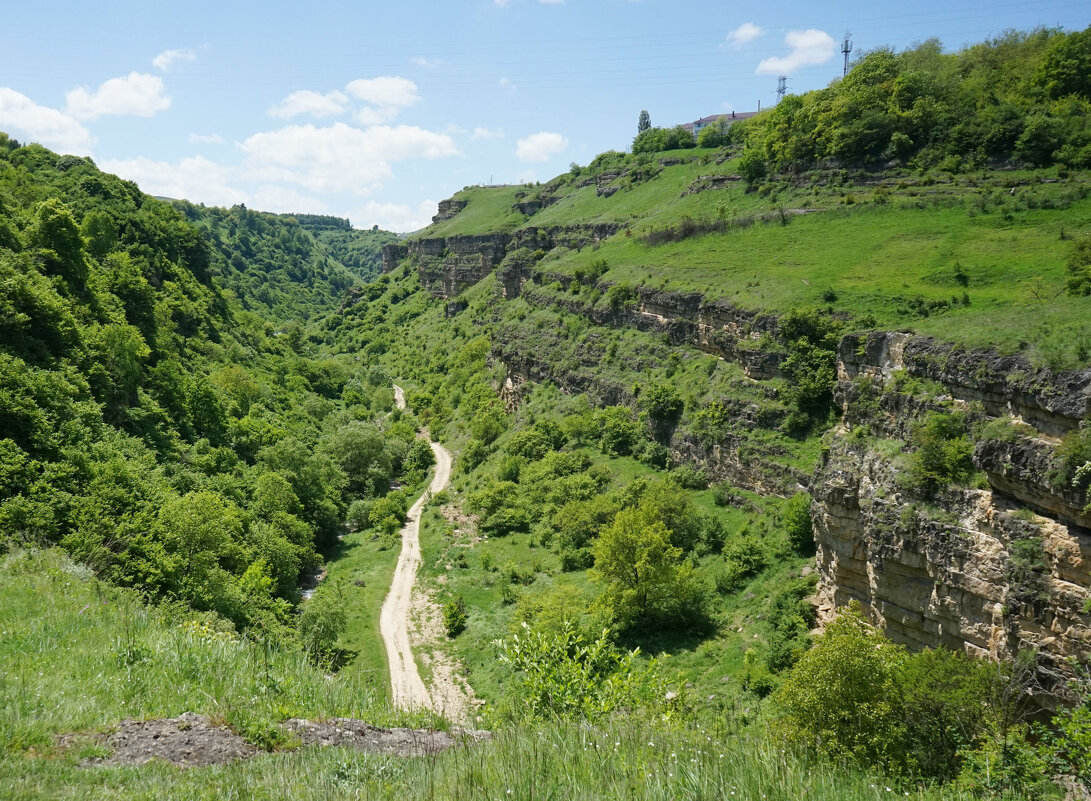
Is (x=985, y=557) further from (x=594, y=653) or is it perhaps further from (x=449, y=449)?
(x=449, y=449)

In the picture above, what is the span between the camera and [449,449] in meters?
66.1

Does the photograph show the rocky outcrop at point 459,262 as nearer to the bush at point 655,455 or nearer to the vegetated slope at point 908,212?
the vegetated slope at point 908,212

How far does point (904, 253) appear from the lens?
125ft

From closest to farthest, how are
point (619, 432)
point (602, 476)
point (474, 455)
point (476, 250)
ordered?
point (602, 476)
point (619, 432)
point (474, 455)
point (476, 250)

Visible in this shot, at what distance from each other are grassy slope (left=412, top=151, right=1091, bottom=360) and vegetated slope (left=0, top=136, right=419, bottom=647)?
33.2 meters

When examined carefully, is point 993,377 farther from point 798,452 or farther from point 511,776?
point 511,776

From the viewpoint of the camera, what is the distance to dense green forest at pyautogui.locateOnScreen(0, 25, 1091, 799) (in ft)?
32.6

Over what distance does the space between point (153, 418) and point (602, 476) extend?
30.9 m

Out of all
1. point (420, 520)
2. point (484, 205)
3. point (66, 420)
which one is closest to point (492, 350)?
point (420, 520)

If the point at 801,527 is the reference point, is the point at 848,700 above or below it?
above

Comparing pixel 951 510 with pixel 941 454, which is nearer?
pixel 951 510

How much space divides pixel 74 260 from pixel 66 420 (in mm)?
18706

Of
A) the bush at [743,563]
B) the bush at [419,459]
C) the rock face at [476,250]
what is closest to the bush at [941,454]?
the bush at [743,563]

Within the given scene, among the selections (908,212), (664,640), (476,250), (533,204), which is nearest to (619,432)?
(664,640)
